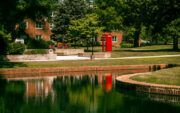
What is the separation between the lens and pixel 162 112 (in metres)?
11.1

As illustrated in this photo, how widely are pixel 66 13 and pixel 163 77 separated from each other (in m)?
35.3

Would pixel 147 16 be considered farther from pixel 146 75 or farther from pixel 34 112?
pixel 34 112

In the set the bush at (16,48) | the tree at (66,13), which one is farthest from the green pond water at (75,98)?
the tree at (66,13)

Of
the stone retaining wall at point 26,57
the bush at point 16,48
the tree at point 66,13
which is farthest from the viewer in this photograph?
the tree at point 66,13

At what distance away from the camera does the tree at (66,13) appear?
159ft

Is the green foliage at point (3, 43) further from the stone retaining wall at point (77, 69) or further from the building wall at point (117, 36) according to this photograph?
the building wall at point (117, 36)

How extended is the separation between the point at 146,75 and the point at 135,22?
32.5 m

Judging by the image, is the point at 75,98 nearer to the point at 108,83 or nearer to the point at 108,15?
the point at 108,83

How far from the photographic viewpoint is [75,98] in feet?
44.9

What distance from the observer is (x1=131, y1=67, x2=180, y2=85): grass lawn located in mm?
14840

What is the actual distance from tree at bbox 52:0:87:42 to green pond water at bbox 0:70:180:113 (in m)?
→ 30.7

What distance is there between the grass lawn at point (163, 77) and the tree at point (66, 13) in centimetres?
3258

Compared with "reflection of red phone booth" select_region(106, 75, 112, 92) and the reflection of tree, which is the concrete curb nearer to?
"reflection of red phone booth" select_region(106, 75, 112, 92)

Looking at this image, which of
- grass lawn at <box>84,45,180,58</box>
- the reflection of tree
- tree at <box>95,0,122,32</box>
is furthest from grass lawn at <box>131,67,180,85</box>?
tree at <box>95,0,122,32</box>
